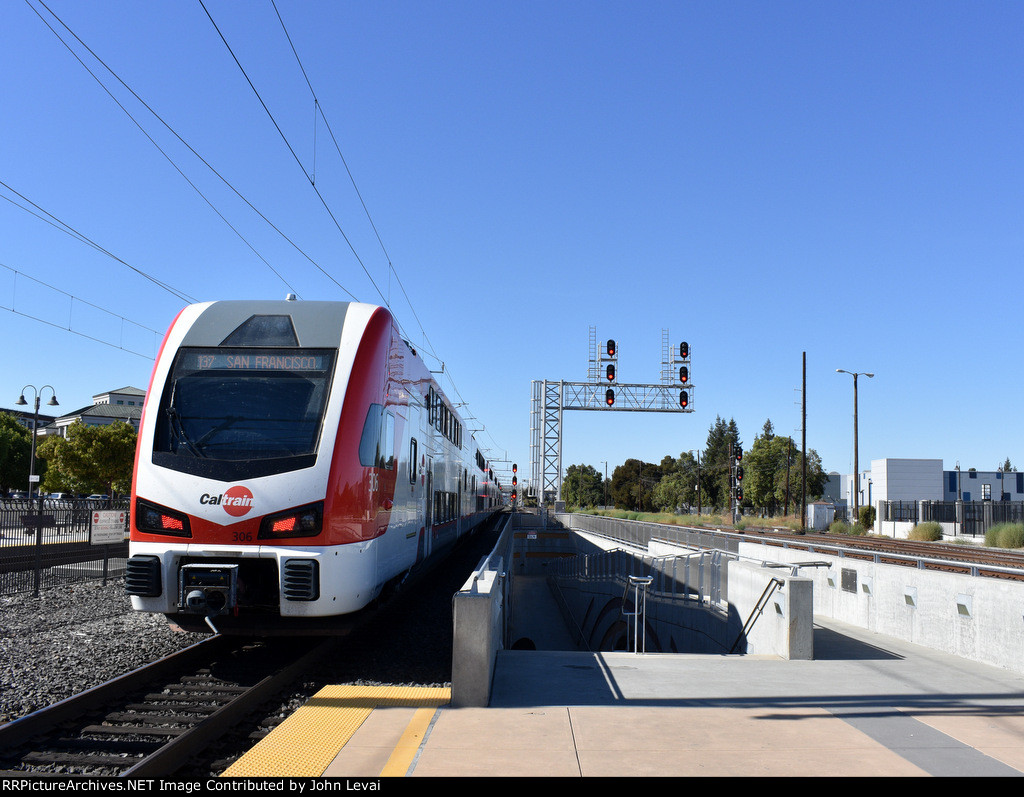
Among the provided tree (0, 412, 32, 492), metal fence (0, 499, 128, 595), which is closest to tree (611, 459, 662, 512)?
tree (0, 412, 32, 492)

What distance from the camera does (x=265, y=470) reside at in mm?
8234

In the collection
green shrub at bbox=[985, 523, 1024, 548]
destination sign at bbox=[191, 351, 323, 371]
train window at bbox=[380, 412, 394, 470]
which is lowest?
green shrub at bbox=[985, 523, 1024, 548]

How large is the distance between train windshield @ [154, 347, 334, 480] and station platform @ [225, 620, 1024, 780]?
2.43 m

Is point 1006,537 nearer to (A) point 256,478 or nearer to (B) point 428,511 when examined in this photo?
(B) point 428,511

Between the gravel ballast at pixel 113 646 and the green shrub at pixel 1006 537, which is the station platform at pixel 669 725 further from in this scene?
the green shrub at pixel 1006 537

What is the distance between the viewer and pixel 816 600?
46.1 feet

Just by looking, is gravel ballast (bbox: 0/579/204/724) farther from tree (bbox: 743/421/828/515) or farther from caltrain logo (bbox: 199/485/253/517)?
tree (bbox: 743/421/828/515)

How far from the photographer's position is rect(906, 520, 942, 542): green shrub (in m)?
37.8

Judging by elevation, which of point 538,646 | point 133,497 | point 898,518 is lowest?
point 538,646

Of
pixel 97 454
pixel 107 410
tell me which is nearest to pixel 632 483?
pixel 107 410

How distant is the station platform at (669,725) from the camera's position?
17.0 feet
